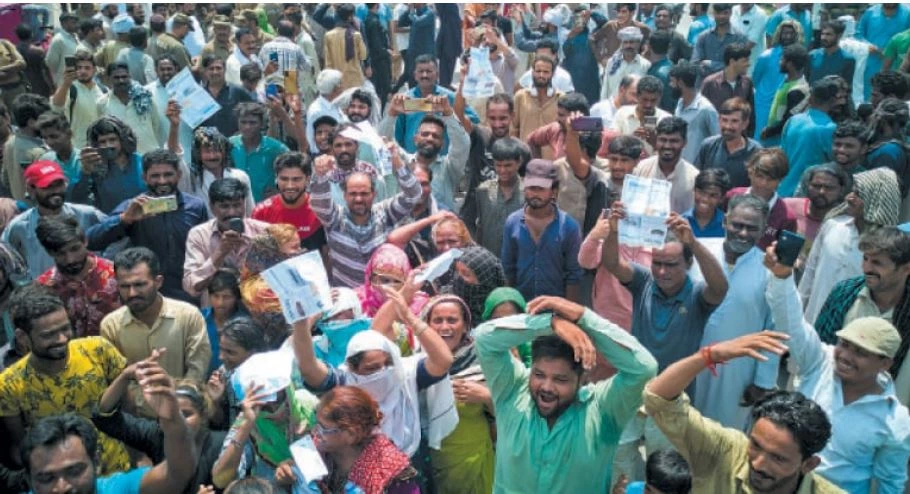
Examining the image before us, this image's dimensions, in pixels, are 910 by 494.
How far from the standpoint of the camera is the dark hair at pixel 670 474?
3.67 meters

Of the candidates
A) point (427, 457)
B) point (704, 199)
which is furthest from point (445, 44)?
Answer: point (427, 457)

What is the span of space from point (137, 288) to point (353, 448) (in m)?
1.66

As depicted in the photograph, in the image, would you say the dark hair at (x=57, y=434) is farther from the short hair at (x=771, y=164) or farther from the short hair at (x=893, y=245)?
the short hair at (x=771, y=164)

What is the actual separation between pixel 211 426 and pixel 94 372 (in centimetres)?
56

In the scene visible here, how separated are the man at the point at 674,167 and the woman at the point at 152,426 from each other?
3604mm

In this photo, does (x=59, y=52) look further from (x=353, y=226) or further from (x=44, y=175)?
(x=353, y=226)

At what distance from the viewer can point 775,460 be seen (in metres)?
3.13

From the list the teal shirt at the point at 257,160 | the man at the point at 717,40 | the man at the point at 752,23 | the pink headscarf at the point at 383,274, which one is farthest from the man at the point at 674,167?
the man at the point at 752,23

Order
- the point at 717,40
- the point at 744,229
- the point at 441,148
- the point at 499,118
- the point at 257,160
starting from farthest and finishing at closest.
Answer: the point at 717,40 < the point at 499,118 < the point at 257,160 < the point at 441,148 < the point at 744,229

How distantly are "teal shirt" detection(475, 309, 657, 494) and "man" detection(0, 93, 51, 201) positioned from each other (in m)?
4.80

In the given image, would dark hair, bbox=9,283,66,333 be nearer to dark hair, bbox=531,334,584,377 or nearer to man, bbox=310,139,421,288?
man, bbox=310,139,421,288

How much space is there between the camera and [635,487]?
3998 mm

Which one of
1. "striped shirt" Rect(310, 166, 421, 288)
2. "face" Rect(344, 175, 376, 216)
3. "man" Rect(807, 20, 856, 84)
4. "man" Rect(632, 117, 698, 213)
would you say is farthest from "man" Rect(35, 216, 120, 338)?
"man" Rect(807, 20, 856, 84)

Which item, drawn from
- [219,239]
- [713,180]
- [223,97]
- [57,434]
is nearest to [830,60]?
[713,180]
